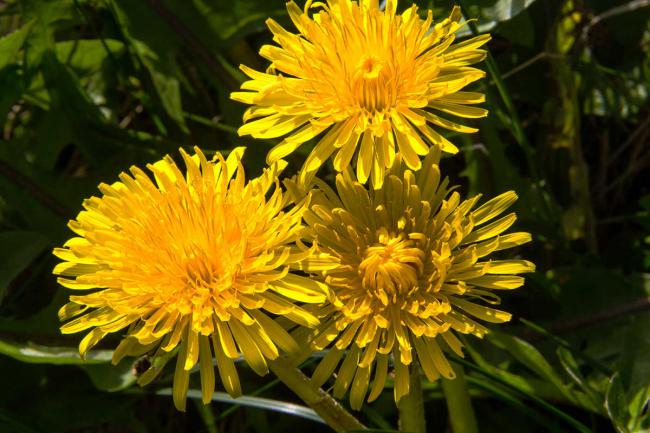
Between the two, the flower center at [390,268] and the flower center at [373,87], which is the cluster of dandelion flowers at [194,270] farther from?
the flower center at [373,87]

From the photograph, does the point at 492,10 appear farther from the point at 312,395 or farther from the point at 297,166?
the point at 312,395

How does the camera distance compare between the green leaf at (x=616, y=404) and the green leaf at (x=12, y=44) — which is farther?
the green leaf at (x=12, y=44)

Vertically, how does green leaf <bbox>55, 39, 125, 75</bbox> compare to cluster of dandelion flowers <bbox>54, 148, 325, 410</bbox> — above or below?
above

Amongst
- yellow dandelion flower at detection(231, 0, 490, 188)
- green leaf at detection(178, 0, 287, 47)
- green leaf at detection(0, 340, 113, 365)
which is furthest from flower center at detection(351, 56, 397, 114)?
green leaf at detection(0, 340, 113, 365)

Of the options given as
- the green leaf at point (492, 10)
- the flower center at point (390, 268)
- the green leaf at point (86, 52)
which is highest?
the green leaf at point (86, 52)

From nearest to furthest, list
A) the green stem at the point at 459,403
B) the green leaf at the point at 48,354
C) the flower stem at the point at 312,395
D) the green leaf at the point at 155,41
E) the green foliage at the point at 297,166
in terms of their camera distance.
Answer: the flower stem at the point at 312,395 → the green stem at the point at 459,403 → the green leaf at the point at 48,354 → the green foliage at the point at 297,166 → the green leaf at the point at 155,41

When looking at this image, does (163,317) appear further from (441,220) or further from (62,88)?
(62,88)

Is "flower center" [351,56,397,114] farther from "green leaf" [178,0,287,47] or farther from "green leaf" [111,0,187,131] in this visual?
"green leaf" [111,0,187,131]

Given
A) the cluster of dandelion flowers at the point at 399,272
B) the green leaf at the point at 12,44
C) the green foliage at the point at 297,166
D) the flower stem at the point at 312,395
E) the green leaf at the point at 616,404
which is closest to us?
the cluster of dandelion flowers at the point at 399,272

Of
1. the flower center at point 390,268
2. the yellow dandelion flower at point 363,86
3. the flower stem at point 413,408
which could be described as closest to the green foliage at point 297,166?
the flower stem at point 413,408
